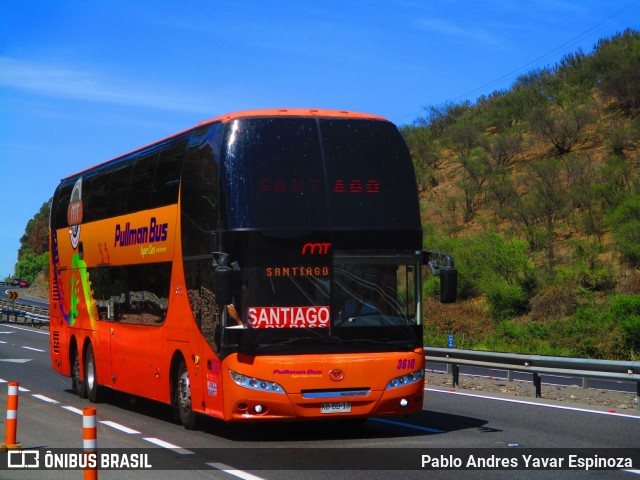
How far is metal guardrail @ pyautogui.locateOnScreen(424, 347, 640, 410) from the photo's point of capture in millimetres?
16703

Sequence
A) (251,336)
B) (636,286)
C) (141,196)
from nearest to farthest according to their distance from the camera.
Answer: (251,336)
(141,196)
(636,286)

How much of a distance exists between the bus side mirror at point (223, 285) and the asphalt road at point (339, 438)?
5.82 ft

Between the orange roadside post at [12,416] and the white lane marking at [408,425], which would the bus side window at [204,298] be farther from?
the white lane marking at [408,425]

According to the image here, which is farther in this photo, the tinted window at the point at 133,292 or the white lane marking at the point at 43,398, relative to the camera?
the white lane marking at the point at 43,398

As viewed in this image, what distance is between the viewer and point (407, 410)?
42.8ft

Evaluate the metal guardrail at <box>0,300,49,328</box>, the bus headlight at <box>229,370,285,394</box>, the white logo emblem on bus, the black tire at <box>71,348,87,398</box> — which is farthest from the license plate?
Result: the metal guardrail at <box>0,300,49,328</box>

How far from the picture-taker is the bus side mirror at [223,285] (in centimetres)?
1192

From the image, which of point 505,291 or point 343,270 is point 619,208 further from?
point 343,270

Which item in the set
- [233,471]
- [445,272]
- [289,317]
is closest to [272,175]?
[289,317]

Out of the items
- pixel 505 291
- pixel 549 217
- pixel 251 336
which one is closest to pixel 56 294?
pixel 251 336

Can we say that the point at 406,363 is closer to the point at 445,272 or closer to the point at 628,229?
the point at 445,272

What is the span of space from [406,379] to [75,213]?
977cm

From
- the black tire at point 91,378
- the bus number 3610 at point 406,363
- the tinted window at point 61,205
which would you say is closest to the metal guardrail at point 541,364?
the bus number 3610 at point 406,363

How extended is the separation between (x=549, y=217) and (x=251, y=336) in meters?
36.0
